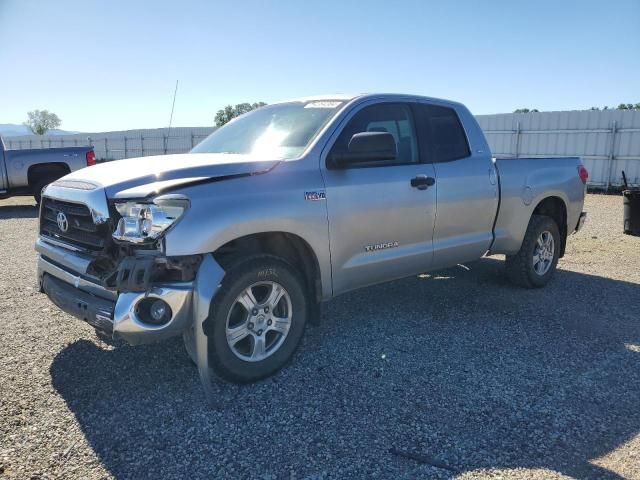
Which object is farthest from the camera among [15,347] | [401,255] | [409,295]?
[409,295]

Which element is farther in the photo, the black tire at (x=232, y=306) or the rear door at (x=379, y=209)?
the rear door at (x=379, y=209)

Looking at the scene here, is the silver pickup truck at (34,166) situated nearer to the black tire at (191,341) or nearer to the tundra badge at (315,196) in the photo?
the tundra badge at (315,196)

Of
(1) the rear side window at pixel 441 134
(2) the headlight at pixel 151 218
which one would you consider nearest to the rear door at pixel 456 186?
(1) the rear side window at pixel 441 134

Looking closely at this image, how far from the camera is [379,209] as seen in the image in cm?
400

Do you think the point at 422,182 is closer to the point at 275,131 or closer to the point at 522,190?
the point at 275,131

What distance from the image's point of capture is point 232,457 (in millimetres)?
2660

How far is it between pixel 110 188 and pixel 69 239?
66cm

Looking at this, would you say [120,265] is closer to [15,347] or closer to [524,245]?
[15,347]

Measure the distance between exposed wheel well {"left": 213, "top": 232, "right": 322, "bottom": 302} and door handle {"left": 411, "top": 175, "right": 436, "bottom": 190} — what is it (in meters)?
1.16

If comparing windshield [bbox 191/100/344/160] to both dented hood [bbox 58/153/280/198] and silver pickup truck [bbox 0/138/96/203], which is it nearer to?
dented hood [bbox 58/153/280/198]

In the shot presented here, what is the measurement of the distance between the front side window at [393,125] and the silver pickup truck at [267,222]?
0.01m

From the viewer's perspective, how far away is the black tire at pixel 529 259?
18.3ft

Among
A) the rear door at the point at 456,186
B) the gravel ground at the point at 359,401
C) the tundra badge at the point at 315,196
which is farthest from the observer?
the rear door at the point at 456,186

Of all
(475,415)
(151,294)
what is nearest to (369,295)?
(475,415)
